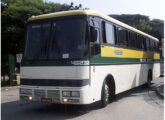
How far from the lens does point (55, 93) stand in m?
8.45

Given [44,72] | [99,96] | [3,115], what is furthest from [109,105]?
[3,115]

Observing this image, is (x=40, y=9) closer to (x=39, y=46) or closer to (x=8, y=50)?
(x=8, y=50)

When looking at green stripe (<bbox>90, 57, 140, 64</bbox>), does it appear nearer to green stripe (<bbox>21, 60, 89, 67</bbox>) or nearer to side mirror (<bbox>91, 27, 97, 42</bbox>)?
side mirror (<bbox>91, 27, 97, 42</bbox>)

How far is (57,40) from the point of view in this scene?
8734mm

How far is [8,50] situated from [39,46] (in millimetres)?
17757

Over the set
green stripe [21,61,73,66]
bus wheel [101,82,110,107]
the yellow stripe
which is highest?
the yellow stripe

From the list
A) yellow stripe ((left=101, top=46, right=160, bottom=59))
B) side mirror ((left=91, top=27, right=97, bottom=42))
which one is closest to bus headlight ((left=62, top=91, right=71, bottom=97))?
side mirror ((left=91, top=27, right=97, bottom=42))

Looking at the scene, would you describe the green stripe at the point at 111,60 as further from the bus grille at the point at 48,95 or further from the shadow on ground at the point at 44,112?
the shadow on ground at the point at 44,112

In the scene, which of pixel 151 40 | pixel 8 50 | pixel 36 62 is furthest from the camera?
pixel 8 50

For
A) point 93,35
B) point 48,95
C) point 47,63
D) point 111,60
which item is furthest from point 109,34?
point 48,95

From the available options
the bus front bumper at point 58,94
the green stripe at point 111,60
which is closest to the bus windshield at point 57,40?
the green stripe at point 111,60

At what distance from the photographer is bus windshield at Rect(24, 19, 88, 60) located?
8.46 m

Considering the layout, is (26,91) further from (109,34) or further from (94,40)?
(109,34)

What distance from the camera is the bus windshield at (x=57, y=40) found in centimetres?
846
